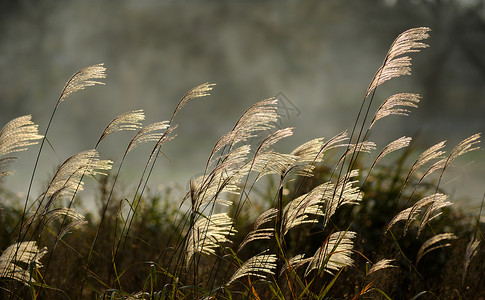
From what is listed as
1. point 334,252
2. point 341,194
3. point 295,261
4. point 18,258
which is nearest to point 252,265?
point 295,261

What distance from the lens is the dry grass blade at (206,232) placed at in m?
2.98

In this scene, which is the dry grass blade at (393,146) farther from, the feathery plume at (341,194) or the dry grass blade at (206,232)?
the dry grass blade at (206,232)

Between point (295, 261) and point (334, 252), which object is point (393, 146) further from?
point (295, 261)

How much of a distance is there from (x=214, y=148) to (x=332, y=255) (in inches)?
34.2

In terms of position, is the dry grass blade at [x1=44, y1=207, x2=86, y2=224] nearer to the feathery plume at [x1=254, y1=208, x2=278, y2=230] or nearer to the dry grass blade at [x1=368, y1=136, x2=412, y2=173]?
the feathery plume at [x1=254, y1=208, x2=278, y2=230]

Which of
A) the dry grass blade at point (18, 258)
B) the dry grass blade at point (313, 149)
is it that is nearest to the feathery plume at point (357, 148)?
the dry grass blade at point (313, 149)

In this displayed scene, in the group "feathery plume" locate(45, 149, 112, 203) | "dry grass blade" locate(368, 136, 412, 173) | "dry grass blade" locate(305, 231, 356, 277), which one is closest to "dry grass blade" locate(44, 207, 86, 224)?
"feathery plume" locate(45, 149, 112, 203)

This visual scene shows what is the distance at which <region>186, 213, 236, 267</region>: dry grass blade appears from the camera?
298 cm

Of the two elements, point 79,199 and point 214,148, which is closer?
point 214,148

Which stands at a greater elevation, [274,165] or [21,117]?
[21,117]

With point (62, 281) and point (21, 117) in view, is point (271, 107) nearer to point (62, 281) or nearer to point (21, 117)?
point (21, 117)

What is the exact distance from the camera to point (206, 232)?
3070mm

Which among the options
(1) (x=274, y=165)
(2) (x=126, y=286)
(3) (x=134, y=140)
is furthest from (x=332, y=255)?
(2) (x=126, y=286)

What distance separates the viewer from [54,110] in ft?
10.5
